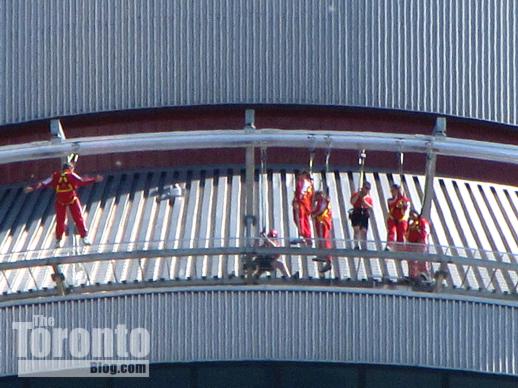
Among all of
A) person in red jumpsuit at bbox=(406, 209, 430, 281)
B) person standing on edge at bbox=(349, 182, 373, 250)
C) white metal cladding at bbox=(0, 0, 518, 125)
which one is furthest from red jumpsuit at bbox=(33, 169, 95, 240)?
person in red jumpsuit at bbox=(406, 209, 430, 281)

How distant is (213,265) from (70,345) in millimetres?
2849

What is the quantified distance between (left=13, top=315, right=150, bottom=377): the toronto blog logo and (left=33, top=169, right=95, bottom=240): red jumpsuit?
268 centimetres

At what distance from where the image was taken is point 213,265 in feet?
109

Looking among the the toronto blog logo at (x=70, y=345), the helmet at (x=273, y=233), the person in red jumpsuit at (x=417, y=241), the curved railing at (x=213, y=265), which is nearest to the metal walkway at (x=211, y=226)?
the curved railing at (x=213, y=265)

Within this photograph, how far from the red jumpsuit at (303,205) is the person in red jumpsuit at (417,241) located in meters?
1.79

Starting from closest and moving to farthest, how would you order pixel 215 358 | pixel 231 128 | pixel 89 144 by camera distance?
1. pixel 215 358
2. pixel 89 144
3. pixel 231 128

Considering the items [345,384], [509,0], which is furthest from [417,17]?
[345,384]

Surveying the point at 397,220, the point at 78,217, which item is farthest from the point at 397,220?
the point at 78,217

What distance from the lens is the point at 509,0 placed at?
40719 mm

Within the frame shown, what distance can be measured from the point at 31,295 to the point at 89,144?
11.0 ft

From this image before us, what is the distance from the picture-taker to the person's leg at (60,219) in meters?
34.6

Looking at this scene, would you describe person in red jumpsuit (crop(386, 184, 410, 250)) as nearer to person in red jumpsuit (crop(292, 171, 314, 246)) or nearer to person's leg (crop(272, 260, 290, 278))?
person in red jumpsuit (crop(292, 171, 314, 246))

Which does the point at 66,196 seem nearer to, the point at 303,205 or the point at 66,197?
the point at 66,197

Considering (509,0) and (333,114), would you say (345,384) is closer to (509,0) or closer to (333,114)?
(333,114)
